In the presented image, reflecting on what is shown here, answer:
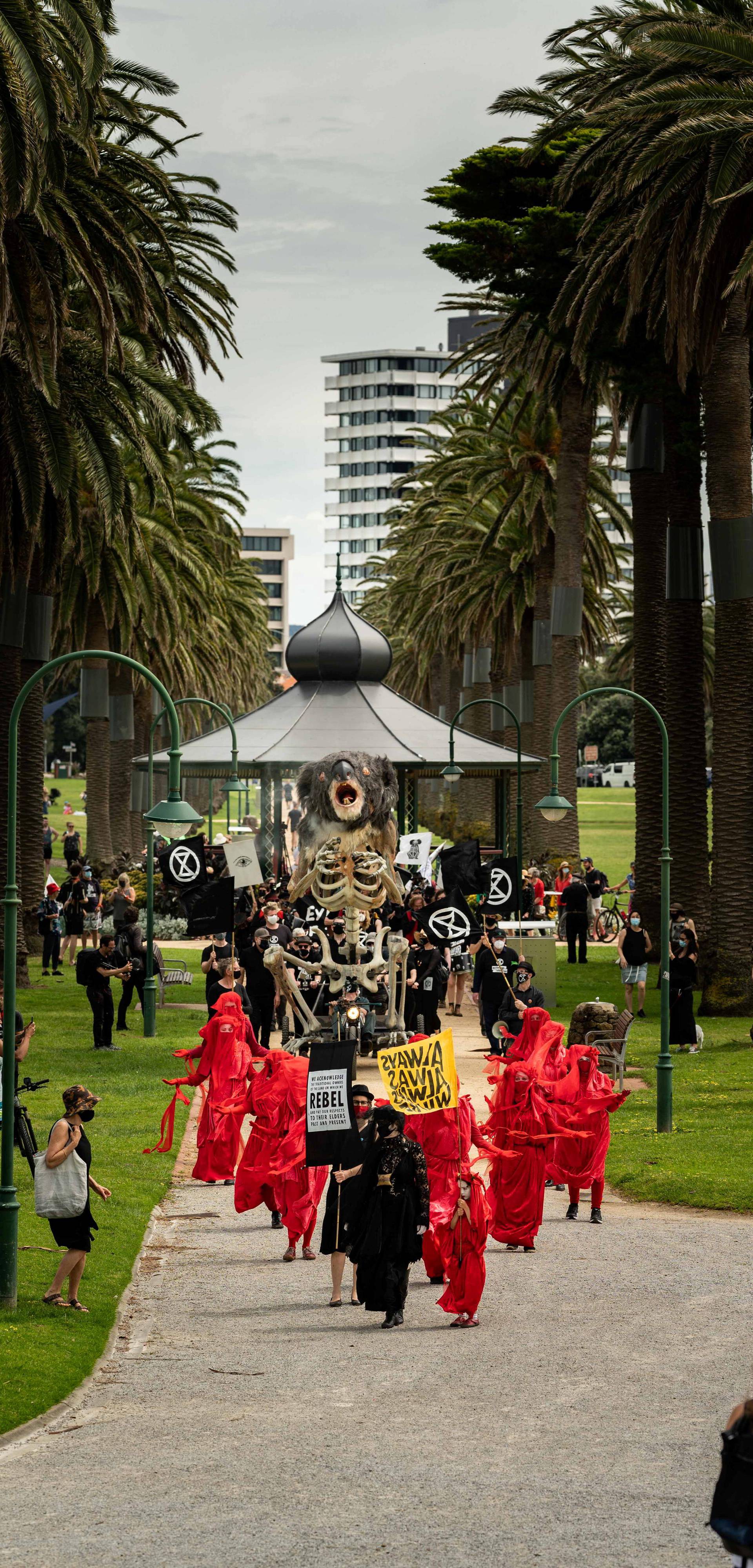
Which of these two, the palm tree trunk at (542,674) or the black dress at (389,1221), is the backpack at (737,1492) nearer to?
the black dress at (389,1221)

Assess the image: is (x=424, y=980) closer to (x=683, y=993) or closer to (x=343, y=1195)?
(x=683, y=993)

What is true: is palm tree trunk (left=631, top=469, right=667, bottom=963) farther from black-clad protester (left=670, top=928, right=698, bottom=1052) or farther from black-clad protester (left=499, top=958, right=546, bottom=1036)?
black-clad protester (left=499, top=958, right=546, bottom=1036)

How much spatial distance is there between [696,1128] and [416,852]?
12604 millimetres

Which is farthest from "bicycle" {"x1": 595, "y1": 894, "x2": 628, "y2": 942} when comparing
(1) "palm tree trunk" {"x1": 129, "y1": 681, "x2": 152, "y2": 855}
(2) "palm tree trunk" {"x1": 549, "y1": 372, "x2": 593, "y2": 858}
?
(1) "palm tree trunk" {"x1": 129, "y1": 681, "x2": 152, "y2": 855}

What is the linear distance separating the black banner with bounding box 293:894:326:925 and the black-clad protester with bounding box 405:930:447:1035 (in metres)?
3.18

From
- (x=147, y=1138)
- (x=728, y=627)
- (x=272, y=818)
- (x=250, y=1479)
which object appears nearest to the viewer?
(x=250, y=1479)

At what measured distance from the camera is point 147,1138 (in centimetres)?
1797

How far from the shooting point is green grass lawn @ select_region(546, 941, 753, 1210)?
53.1ft

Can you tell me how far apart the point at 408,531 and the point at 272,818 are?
2232 cm

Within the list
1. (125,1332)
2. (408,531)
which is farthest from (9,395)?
(408,531)

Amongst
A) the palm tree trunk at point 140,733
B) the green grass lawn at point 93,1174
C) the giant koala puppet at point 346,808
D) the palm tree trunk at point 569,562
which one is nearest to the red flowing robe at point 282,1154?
the green grass lawn at point 93,1174

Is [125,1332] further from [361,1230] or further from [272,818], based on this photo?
[272,818]

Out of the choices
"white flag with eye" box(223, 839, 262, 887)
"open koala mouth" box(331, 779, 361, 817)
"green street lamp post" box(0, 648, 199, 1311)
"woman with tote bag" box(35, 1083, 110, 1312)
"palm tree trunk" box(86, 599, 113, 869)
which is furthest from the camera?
"palm tree trunk" box(86, 599, 113, 869)

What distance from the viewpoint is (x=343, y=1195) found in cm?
1211
